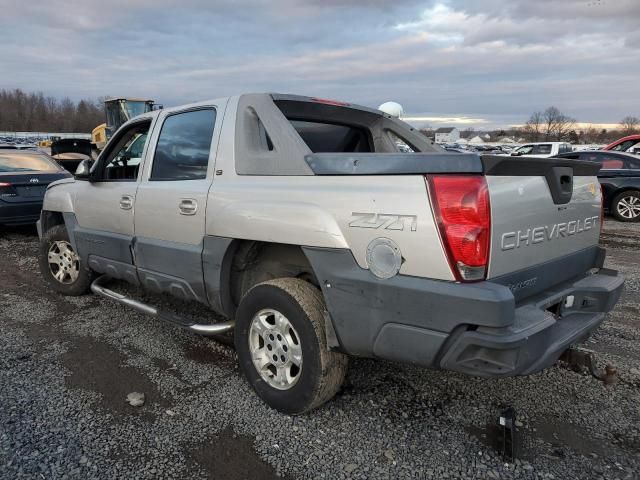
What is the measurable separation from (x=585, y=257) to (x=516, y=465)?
1.41 meters

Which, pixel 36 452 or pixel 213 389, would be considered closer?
pixel 36 452

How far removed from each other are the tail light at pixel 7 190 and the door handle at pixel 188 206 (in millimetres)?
6257

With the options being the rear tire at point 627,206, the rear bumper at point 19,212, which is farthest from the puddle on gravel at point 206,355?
the rear tire at point 627,206

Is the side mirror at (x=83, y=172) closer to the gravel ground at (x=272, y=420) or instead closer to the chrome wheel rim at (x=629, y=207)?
the gravel ground at (x=272, y=420)

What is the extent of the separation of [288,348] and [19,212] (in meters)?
7.34

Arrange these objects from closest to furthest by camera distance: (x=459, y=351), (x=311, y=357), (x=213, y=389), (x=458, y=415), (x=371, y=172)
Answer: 1. (x=459, y=351)
2. (x=371, y=172)
3. (x=311, y=357)
4. (x=458, y=415)
5. (x=213, y=389)

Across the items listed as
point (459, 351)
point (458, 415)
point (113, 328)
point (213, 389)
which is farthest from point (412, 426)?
point (113, 328)

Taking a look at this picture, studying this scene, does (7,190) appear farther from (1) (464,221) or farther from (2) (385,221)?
(1) (464,221)

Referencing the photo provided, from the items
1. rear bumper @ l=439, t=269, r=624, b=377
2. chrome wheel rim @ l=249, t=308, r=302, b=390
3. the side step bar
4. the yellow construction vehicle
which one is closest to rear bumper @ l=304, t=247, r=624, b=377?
rear bumper @ l=439, t=269, r=624, b=377

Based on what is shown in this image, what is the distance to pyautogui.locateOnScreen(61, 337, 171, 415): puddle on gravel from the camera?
10.5 feet

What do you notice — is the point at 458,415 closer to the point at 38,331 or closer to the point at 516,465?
the point at 516,465

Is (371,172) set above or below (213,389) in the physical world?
above

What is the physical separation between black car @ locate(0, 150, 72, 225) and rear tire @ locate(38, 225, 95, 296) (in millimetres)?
3402

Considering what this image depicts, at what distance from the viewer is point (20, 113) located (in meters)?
93.6
